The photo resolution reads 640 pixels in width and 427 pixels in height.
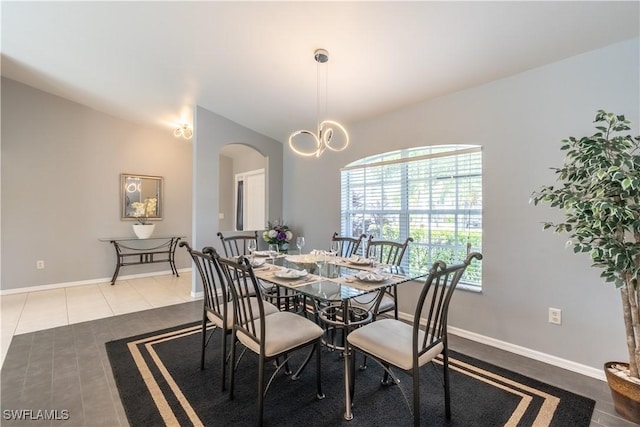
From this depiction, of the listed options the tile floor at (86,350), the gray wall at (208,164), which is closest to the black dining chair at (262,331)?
the tile floor at (86,350)

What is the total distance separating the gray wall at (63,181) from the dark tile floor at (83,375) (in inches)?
86.8

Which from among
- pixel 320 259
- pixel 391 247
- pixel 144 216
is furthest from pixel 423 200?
pixel 144 216

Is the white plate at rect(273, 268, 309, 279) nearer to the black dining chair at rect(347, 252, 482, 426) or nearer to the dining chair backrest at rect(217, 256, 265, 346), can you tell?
the dining chair backrest at rect(217, 256, 265, 346)

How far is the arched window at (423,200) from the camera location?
2998 millimetres

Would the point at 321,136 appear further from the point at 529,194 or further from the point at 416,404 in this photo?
the point at 416,404

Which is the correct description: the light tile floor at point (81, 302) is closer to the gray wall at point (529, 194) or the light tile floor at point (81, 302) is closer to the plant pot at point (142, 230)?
the plant pot at point (142, 230)

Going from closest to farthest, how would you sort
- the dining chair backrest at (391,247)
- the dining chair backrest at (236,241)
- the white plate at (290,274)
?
1. the white plate at (290,274)
2. the dining chair backrest at (391,247)
3. the dining chair backrest at (236,241)

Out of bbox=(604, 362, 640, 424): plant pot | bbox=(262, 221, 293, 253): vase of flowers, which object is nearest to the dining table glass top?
bbox=(604, 362, 640, 424): plant pot

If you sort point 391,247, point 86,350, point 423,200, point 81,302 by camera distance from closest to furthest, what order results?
point 86,350, point 391,247, point 423,200, point 81,302

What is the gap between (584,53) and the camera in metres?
2.30

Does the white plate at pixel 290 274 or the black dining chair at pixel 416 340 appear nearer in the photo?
the black dining chair at pixel 416 340

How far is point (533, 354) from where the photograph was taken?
2578mm

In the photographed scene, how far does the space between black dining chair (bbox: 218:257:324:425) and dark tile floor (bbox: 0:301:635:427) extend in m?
0.82

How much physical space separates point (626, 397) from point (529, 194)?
1479mm
